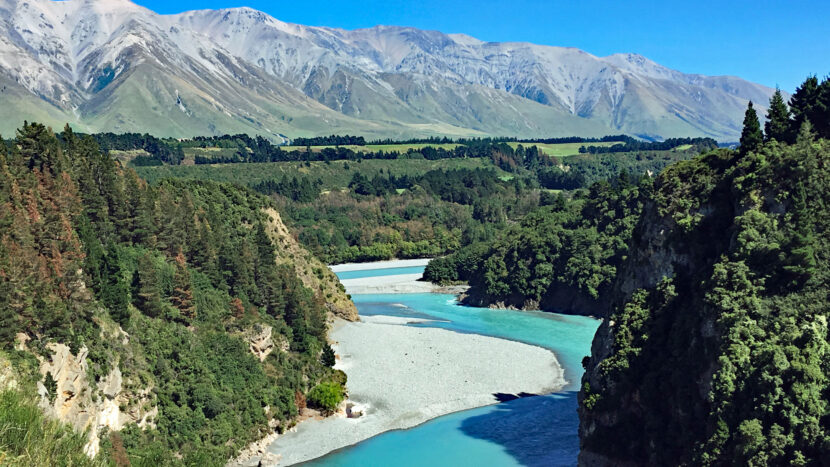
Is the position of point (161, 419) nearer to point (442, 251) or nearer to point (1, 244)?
point (1, 244)

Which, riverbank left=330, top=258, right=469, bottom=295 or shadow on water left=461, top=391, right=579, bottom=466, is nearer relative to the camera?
shadow on water left=461, top=391, right=579, bottom=466

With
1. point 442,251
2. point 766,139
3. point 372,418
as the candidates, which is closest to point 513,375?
point 372,418

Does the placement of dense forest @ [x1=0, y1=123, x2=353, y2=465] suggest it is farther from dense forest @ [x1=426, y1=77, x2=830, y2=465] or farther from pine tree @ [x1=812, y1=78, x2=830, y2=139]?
pine tree @ [x1=812, y1=78, x2=830, y2=139]

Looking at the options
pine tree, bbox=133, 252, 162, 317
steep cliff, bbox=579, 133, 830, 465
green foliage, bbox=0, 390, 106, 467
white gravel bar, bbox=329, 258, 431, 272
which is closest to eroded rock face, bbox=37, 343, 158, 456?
pine tree, bbox=133, 252, 162, 317

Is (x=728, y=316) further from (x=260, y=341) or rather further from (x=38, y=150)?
(x=38, y=150)

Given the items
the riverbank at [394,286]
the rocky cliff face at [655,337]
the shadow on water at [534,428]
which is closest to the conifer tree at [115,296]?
the shadow on water at [534,428]

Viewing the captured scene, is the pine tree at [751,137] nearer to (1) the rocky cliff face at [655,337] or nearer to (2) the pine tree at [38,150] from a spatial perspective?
(1) the rocky cliff face at [655,337]
